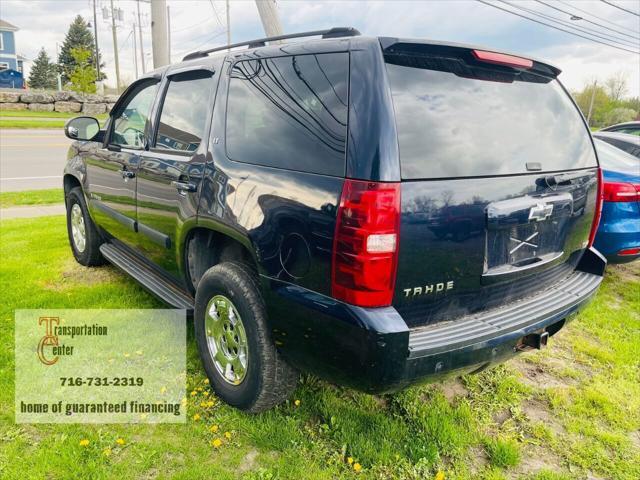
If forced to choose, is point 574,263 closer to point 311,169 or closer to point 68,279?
point 311,169

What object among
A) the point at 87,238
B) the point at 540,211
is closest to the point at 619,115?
the point at 87,238

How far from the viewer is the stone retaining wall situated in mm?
27391

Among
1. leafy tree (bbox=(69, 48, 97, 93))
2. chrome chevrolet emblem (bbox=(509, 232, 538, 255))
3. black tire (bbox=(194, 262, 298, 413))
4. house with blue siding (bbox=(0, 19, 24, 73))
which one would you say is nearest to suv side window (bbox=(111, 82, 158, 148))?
black tire (bbox=(194, 262, 298, 413))

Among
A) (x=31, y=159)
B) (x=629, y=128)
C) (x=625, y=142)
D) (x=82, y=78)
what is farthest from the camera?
(x=82, y=78)

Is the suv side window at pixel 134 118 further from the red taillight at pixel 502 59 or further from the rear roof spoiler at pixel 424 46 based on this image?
the red taillight at pixel 502 59

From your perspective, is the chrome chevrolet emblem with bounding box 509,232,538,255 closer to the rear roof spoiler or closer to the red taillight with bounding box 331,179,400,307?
the red taillight with bounding box 331,179,400,307

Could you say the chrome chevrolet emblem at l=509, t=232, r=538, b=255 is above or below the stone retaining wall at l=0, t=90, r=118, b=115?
below

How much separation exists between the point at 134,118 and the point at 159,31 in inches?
216

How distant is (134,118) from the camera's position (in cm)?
406

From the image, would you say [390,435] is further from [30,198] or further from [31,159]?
[31,159]

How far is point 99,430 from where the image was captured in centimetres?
268

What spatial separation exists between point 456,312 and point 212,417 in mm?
1494

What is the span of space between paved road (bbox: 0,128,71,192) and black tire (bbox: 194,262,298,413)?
8564 millimetres

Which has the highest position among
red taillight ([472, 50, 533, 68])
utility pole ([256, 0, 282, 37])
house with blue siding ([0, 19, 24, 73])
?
house with blue siding ([0, 19, 24, 73])
